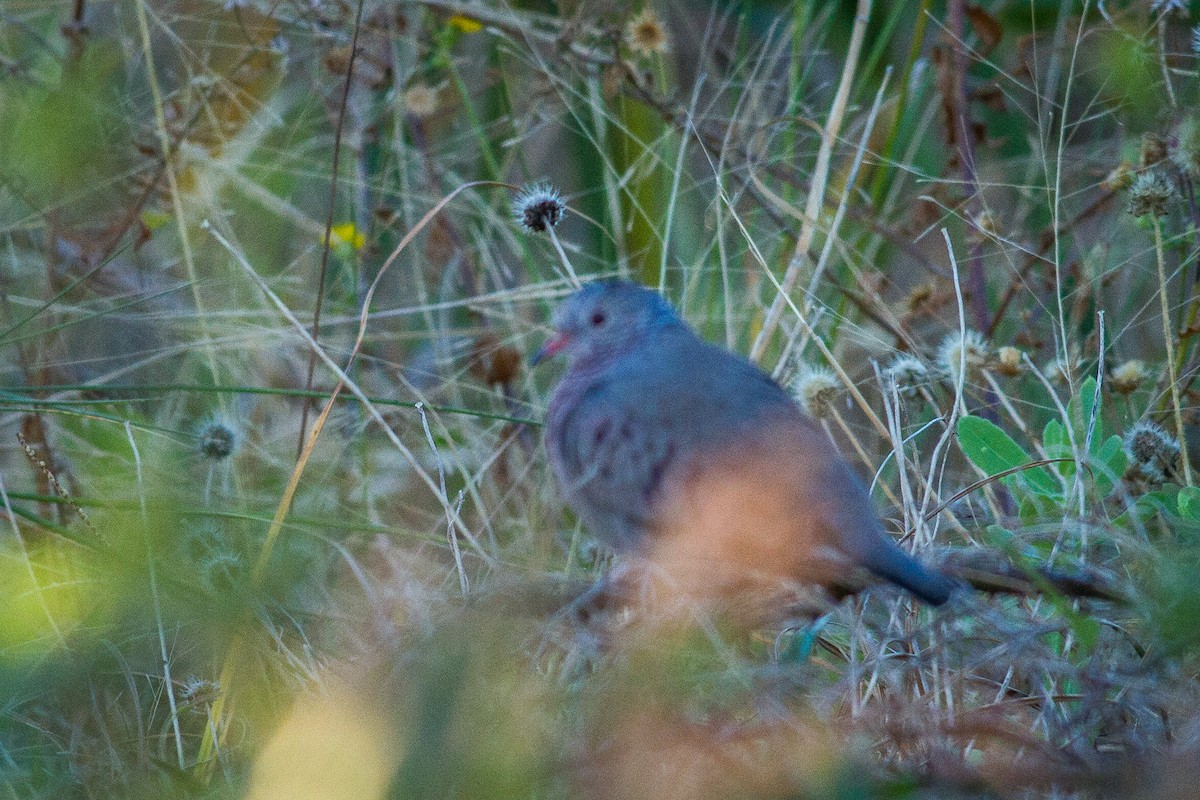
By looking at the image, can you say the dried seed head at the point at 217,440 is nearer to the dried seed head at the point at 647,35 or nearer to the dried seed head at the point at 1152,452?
the dried seed head at the point at 647,35

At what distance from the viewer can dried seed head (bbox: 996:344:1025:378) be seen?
3.04 m

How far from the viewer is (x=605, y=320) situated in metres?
2.83

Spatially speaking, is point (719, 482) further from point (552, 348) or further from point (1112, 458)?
point (1112, 458)

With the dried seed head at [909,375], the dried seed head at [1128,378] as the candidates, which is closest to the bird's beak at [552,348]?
the dried seed head at [909,375]

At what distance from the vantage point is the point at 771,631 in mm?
2453

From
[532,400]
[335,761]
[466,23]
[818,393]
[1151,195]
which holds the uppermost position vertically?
[466,23]

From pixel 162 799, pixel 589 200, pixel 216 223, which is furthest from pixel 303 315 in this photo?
pixel 162 799

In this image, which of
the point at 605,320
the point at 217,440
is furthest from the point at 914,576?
the point at 217,440

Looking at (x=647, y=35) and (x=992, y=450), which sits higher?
(x=647, y=35)

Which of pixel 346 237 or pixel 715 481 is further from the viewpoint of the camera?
pixel 346 237

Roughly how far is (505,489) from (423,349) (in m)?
1.02

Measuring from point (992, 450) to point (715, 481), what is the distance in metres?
0.72

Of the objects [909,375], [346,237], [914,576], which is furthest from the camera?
[346,237]

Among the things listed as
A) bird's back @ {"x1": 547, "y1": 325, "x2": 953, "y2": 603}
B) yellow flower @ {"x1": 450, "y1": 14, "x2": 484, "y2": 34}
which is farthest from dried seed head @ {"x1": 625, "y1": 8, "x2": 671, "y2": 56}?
bird's back @ {"x1": 547, "y1": 325, "x2": 953, "y2": 603}
